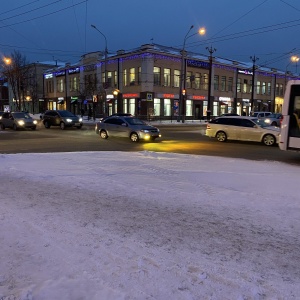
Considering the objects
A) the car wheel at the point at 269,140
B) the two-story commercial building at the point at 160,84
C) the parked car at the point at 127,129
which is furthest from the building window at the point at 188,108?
the car wheel at the point at 269,140

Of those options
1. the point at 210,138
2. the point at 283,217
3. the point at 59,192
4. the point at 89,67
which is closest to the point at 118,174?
the point at 59,192

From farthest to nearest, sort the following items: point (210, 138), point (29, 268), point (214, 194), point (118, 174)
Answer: point (210, 138), point (118, 174), point (214, 194), point (29, 268)

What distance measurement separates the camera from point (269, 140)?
17.3m

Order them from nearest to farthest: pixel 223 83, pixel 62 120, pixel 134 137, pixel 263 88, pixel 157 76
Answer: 1. pixel 134 137
2. pixel 62 120
3. pixel 157 76
4. pixel 223 83
5. pixel 263 88

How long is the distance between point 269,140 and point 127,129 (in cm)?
773

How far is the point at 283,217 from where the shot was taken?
5348 mm

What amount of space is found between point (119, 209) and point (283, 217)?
2710mm

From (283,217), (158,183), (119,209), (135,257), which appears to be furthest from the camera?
(158,183)

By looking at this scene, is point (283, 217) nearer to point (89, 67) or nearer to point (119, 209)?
point (119, 209)

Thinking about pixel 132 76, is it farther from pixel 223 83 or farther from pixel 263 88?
pixel 263 88

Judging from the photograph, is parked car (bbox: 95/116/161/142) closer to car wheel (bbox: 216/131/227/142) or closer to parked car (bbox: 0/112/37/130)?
car wheel (bbox: 216/131/227/142)

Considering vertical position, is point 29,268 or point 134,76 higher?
point 134,76

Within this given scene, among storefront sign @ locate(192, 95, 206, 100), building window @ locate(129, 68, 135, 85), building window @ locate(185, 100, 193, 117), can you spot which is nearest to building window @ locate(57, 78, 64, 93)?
building window @ locate(129, 68, 135, 85)

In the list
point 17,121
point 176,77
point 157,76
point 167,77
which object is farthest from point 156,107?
point 17,121
